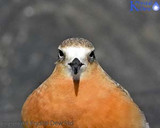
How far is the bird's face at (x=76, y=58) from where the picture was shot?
654 centimetres

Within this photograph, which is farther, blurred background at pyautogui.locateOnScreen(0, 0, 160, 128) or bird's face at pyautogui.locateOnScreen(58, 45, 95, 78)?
blurred background at pyautogui.locateOnScreen(0, 0, 160, 128)

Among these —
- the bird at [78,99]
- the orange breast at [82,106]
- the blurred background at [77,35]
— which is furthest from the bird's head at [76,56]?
the blurred background at [77,35]

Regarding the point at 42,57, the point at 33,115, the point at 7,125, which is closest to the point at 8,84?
the point at 42,57

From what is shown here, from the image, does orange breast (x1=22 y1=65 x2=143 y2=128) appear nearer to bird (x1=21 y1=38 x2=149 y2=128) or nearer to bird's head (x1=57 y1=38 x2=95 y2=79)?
bird (x1=21 y1=38 x2=149 y2=128)

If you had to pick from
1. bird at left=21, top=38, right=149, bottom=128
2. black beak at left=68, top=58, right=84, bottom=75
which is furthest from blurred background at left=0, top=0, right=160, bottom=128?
black beak at left=68, top=58, right=84, bottom=75

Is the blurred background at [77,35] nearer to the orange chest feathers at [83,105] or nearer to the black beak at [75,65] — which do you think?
the orange chest feathers at [83,105]

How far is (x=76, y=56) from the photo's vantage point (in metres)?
6.55

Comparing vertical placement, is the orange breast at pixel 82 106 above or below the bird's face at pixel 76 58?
below

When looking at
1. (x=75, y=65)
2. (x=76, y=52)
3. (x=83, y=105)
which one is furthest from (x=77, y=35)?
(x=75, y=65)

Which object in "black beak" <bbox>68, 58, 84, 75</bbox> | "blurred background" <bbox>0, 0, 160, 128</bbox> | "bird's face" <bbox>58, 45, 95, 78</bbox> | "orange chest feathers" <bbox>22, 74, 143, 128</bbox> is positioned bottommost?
"orange chest feathers" <bbox>22, 74, 143, 128</bbox>

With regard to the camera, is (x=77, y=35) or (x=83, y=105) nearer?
(x=83, y=105)

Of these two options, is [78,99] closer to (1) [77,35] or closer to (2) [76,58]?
(2) [76,58]

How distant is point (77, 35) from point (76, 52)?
945 cm

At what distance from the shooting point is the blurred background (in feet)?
53.3
